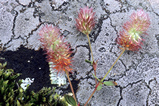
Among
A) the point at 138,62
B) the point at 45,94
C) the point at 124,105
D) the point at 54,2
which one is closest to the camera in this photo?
the point at 45,94

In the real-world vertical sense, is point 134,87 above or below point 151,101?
above

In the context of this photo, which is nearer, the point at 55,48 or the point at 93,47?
the point at 55,48

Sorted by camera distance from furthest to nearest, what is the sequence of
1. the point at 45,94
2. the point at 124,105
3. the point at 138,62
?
the point at 138,62
the point at 124,105
the point at 45,94

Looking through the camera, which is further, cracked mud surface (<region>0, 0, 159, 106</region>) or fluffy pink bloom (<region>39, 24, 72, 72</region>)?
→ cracked mud surface (<region>0, 0, 159, 106</region>)

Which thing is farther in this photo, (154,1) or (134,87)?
(154,1)

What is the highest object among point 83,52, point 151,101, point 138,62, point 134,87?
point 83,52

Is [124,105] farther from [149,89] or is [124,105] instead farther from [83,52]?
[83,52]

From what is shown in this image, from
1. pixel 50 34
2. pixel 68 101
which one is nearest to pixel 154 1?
pixel 50 34

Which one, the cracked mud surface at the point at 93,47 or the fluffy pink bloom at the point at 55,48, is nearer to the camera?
the fluffy pink bloom at the point at 55,48
